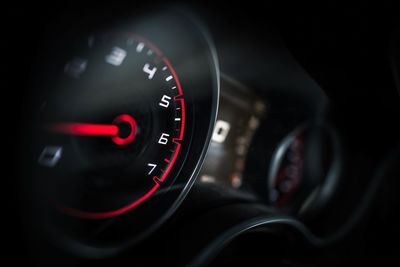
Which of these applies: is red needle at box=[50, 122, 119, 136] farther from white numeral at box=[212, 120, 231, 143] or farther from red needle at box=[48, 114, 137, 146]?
white numeral at box=[212, 120, 231, 143]

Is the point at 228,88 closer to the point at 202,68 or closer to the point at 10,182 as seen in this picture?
the point at 202,68

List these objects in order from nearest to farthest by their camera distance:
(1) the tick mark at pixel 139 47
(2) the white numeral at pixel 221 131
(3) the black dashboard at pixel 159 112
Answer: (3) the black dashboard at pixel 159 112
(1) the tick mark at pixel 139 47
(2) the white numeral at pixel 221 131

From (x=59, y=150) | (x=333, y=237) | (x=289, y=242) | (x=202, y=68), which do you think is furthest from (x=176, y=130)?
(x=333, y=237)

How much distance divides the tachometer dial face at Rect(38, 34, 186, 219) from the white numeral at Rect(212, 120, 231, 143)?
0.27m

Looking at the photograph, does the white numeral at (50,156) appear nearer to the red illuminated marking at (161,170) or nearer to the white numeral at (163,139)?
the red illuminated marking at (161,170)

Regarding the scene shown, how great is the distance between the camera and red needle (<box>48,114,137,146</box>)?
1.06 m

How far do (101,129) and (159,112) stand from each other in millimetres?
188

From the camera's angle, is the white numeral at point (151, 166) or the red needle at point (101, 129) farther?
the white numeral at point (151, 166)

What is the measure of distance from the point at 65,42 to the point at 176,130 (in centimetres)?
42

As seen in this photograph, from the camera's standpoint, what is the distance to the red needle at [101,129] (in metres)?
1.06

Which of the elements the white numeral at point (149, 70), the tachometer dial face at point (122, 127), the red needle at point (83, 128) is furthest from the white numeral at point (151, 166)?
the white numeral at point (149, 70)

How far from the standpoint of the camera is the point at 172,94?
1.19 meters

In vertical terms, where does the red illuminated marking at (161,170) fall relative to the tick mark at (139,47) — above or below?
below

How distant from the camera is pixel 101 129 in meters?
1.10
